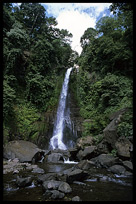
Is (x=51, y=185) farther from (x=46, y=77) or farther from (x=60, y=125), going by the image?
(x=46, y=77)

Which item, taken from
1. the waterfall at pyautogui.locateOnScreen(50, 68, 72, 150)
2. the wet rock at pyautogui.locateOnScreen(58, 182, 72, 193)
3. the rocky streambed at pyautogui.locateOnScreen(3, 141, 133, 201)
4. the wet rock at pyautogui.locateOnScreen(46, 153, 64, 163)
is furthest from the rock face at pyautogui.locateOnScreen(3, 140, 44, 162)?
the wet rock at pyautogui.locateOnScreen(58, 182, 72, 193)

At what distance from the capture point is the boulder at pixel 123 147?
21.0 feet

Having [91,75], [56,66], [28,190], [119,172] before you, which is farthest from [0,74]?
[56,66]

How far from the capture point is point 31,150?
28.6 ft

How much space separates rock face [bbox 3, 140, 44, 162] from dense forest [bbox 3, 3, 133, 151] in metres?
1.00

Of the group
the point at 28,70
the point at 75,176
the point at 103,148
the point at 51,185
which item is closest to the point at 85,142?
the point at 103,148

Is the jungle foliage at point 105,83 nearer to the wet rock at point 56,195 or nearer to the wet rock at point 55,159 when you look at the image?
the wet rock at point 55,159

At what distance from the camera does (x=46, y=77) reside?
16.5 meters

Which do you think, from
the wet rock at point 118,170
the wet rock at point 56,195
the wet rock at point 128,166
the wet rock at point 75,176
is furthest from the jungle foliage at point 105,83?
the wet rock at point 56,195

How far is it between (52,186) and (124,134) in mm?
4725

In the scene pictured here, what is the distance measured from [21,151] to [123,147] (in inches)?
250

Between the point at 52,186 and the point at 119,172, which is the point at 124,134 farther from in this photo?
the point at 52,186

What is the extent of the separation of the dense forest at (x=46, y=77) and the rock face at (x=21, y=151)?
1001 millimetres

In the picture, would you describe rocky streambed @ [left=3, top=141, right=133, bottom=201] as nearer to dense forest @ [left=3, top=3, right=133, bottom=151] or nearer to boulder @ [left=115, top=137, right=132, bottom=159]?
boulder @ [left=115, top=137, right=132, bottom=159]
